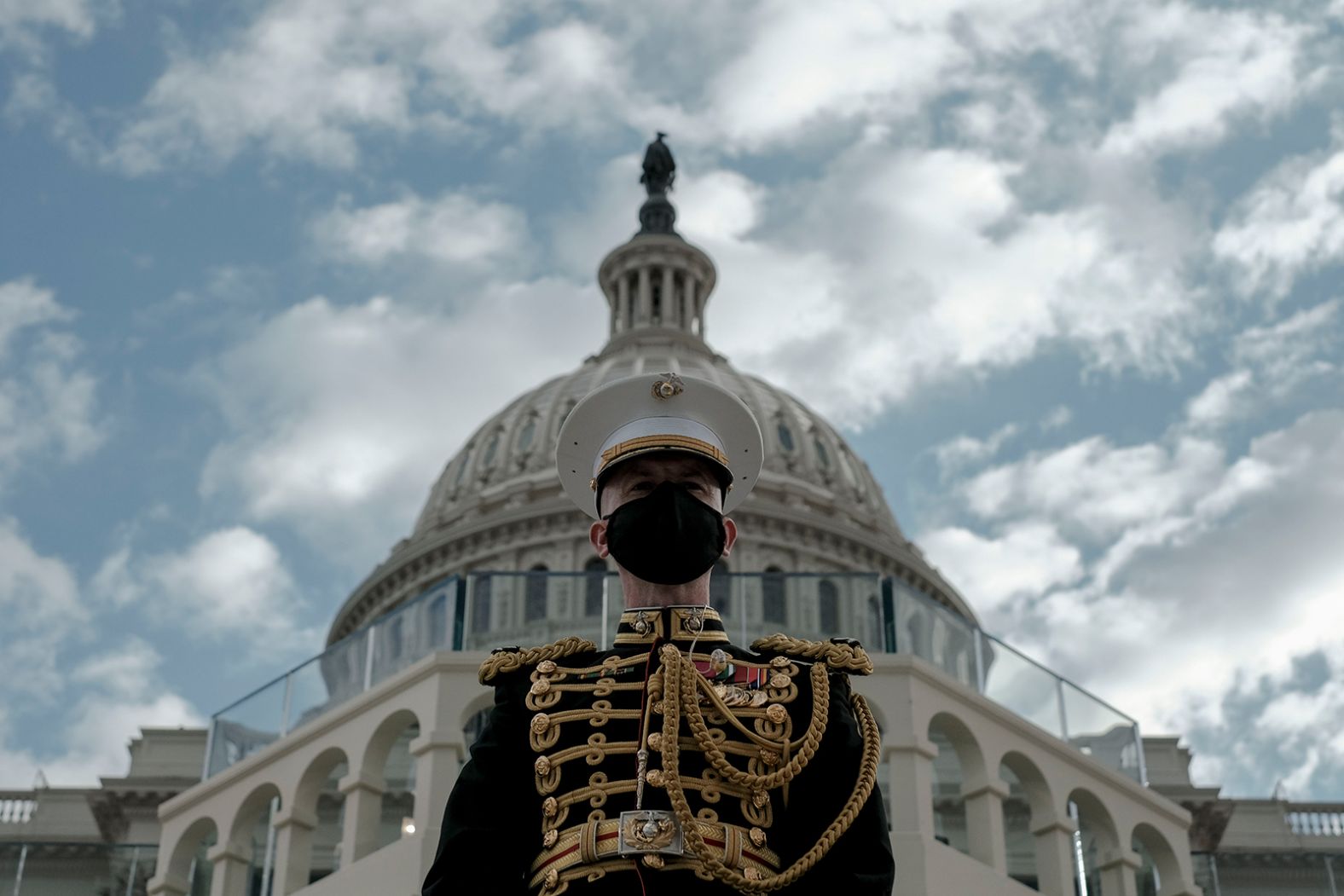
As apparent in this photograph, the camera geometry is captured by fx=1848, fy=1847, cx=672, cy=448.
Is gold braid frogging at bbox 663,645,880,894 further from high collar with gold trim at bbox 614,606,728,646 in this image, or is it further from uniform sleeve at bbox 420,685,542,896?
uniform sleeve at bbox 420,685,542,896

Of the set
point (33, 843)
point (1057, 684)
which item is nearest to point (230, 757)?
point (1057, 684)

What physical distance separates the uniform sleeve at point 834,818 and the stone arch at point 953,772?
14.9m

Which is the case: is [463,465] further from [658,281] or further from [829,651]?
[829,651]

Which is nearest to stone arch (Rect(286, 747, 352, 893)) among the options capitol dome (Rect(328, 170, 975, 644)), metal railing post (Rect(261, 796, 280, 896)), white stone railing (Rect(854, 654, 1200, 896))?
metal railing post (Rect(261, 796, 280, 896))

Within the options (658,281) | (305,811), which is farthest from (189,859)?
(658,281)

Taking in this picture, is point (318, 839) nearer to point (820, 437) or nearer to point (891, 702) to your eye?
point (891, 702)

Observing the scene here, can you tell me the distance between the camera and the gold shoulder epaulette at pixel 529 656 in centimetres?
709

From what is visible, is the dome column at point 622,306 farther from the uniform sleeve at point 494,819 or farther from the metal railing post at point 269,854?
the uniform sleeve at point 494,819

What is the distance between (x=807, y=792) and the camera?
6691 mm

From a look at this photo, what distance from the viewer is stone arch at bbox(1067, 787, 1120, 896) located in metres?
22.6

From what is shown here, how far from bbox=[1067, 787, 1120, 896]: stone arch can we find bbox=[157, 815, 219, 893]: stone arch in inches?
427

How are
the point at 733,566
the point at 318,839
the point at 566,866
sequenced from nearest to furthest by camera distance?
the point at 566,866
the point at 318,839
the point at 733,566

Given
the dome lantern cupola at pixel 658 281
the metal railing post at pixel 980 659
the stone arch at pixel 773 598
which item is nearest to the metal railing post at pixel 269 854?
the stone arch at pixel 773 598

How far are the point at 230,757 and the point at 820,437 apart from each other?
156ft
